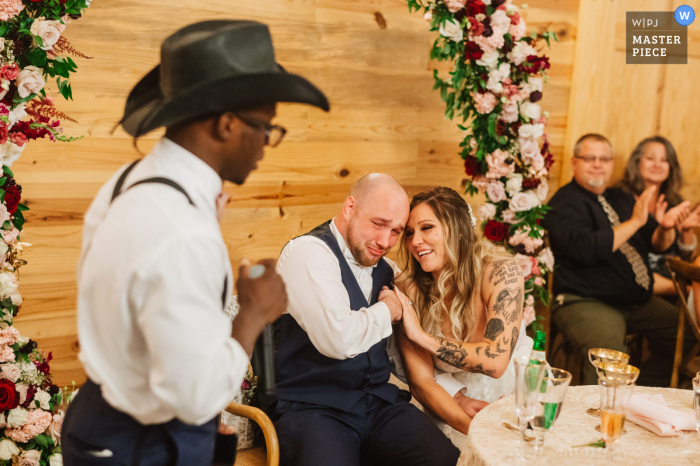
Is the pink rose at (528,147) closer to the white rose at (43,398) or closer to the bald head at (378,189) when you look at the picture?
the bald head at (378,189)

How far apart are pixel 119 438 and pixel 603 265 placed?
310 cm

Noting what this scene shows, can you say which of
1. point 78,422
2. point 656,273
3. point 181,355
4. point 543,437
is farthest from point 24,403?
point 656,273

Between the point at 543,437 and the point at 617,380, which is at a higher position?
the point at 617,380

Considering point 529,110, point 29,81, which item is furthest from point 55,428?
point 529,110

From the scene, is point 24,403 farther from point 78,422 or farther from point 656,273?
point 656,273

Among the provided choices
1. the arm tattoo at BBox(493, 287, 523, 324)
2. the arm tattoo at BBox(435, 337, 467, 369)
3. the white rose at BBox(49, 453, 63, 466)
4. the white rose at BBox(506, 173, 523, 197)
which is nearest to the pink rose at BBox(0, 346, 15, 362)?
the white rose at BBox(49, 453, 63, 466)

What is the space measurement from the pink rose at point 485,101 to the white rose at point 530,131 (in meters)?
0.20

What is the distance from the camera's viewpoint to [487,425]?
5.25ft

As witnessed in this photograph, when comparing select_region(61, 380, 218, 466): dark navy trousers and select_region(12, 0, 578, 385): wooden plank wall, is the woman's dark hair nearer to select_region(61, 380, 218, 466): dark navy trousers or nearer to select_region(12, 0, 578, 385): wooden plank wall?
select_region(12, 0, 578, 385): wooden plank wall

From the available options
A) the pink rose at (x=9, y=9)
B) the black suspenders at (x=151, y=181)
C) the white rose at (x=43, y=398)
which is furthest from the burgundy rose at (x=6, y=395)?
the black suspenders at (x=151, y=181)

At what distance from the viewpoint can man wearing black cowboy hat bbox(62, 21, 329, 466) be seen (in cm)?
96

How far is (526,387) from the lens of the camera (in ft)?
4.61

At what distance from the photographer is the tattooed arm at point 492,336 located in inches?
84.1

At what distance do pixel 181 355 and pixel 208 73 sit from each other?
510 mm
